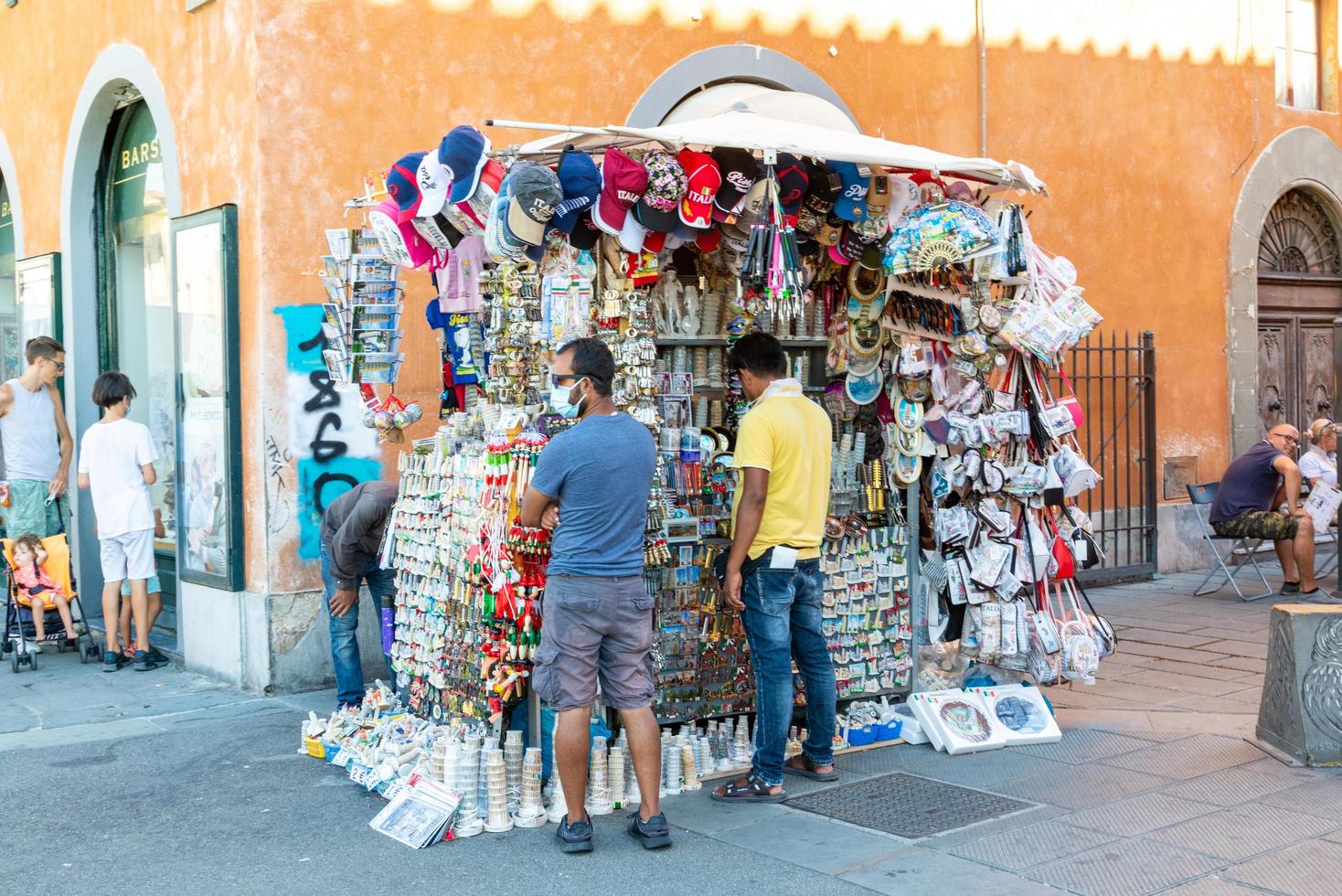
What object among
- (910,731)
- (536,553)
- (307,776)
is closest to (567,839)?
(536,553)

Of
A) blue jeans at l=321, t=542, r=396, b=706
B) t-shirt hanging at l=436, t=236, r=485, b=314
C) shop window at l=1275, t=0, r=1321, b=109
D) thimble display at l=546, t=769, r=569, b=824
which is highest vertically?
shop window at l=1275, t=0, r=1321, b=109

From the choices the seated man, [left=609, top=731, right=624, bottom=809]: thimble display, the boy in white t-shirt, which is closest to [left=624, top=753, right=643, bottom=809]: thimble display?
[left=609, top=731, right=624, bottom=809]: thimble display

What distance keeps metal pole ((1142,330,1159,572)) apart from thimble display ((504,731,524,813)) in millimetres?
7422

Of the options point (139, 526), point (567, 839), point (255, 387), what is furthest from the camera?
point (139, 526)

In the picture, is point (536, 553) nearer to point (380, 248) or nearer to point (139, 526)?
point (380, 248)

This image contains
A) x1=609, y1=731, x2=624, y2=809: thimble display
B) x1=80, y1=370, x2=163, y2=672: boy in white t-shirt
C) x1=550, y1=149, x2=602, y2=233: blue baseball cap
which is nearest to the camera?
x1=609, y1=731, x2=624, y2=809: thimble display

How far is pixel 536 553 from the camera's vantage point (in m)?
5.31

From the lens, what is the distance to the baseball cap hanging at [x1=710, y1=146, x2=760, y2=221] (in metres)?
5.82

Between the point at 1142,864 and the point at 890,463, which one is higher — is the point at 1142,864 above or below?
below

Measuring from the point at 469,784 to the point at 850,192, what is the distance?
3.07m

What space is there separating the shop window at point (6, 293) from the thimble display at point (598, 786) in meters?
8.56

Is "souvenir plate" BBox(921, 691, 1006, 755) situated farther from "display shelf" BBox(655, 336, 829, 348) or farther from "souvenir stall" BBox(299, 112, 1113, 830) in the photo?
"display shelf" BBox(655, 336, 829, 348)

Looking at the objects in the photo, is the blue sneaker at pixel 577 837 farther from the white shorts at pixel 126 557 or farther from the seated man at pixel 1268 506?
the seated man at pixel 1268 506

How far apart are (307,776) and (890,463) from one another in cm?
307
